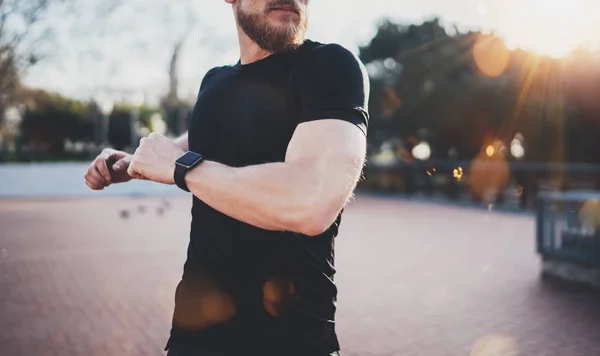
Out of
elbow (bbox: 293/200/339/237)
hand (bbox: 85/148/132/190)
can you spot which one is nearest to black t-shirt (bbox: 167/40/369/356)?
elbow (bbox: 293/200/339/237)

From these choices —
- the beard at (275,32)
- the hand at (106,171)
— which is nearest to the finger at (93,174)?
the hand at (106,171)

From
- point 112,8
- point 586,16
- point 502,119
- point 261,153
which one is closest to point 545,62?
point 502,119

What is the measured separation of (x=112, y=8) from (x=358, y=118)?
774 inches

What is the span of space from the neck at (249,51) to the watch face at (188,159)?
1.15 feet

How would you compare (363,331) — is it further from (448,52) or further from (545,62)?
(448,52)

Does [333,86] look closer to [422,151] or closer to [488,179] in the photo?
[488,179]

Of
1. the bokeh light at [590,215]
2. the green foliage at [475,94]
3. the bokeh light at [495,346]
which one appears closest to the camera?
the bokeh light at [495,346]

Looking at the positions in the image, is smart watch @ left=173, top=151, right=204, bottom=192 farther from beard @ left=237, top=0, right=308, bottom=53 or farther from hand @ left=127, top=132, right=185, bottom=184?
beard @ left=237, top=0, right=308, bottom=53

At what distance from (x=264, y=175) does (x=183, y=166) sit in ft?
0.67

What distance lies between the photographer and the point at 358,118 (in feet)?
4.33

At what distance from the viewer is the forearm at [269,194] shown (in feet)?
3.93

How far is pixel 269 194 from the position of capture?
4.03 ft

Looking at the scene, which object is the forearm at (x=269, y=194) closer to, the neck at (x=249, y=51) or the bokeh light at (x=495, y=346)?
the neck at (x=249, y=51)

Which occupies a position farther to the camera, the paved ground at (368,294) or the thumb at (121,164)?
the paved ground at (368,294)
